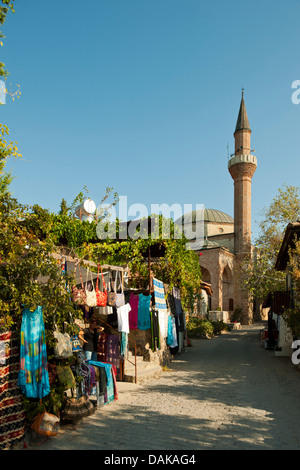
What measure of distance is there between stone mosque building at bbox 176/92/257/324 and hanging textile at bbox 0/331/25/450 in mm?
29036

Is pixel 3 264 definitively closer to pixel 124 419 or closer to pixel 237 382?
pixel 124 419

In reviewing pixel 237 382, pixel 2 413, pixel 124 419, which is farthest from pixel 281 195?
pixel 2 413

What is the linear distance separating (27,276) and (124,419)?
3160mm

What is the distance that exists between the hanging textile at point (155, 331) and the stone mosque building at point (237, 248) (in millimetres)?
23170

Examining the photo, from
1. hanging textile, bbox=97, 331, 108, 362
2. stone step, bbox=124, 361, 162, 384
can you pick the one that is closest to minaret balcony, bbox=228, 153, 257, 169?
stone step, bbox=124, 361, 162, 384

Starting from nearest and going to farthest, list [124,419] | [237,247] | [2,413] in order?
1. [2,413]
2. [124,419]
3. [237,247]

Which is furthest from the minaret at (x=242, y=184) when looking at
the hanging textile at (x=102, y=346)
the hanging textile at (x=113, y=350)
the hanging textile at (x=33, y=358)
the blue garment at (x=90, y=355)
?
the hanging textile at (x=33, y=358)

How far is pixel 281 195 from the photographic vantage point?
22.2m

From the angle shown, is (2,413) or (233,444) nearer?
(2,413)

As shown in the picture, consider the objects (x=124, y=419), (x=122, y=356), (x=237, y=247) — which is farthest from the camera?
(x=237, y=247)

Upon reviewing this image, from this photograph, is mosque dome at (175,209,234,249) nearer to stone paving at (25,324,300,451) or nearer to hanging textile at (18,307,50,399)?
stone paving at (25,324,300,451)

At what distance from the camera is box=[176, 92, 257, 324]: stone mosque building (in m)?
34.1

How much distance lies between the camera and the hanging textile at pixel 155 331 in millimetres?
10305

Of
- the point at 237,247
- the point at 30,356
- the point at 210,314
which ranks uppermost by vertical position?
the point at 237,247
